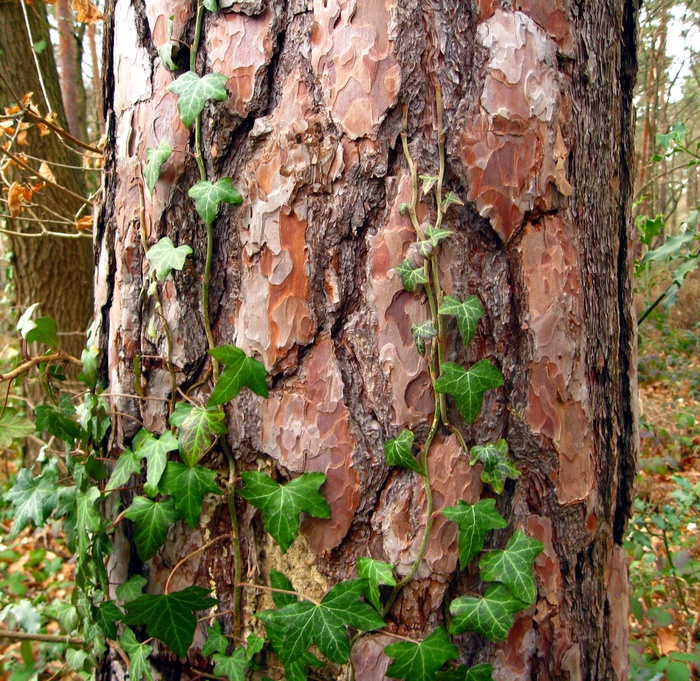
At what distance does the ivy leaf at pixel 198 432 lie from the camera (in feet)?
2.78

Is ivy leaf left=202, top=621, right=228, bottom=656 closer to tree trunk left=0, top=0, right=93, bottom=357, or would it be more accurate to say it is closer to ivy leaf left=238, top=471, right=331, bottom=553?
ivy leaf left=238, top=471, right=331, bottom=553

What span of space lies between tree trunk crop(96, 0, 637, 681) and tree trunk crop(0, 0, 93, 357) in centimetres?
263

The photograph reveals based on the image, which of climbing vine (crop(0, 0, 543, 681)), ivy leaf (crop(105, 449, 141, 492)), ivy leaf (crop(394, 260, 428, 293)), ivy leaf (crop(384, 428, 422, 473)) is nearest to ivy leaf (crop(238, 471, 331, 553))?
climbing vine (crop(0, 0, 543, 681))

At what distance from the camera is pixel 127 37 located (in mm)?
941

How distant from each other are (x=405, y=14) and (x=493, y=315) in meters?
0.45

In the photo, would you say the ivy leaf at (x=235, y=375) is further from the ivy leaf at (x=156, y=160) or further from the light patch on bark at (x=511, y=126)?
the light patch on bark at (x=511, y=126)

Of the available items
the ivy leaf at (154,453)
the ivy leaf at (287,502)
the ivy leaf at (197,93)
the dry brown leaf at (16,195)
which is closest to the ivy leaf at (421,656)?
the ivy leaf at (287,502)

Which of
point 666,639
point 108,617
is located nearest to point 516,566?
point 108,617

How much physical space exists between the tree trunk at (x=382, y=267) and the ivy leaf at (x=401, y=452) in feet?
0.07

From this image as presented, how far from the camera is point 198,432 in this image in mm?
849

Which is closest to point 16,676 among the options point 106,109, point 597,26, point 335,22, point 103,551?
point 103,551

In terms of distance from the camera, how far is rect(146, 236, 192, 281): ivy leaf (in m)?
0.85

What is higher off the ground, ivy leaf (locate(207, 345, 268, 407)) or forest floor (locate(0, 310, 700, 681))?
ivy leaf (locate(207, 345, 268, 407))

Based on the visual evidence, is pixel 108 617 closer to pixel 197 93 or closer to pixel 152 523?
pixel 152 523
